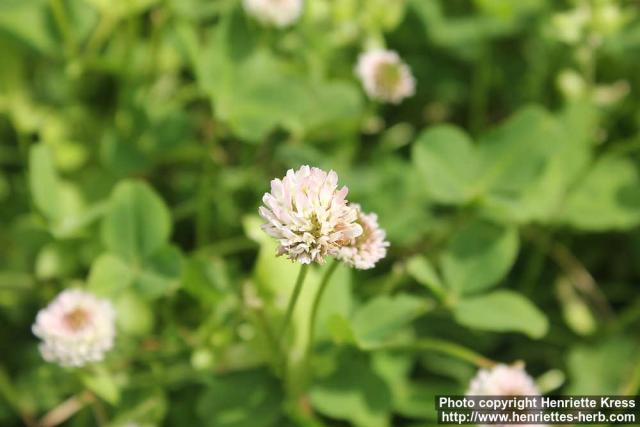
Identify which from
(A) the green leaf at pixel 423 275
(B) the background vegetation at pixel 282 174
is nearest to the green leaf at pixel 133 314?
(B) the background vegetation at pixel 282 174

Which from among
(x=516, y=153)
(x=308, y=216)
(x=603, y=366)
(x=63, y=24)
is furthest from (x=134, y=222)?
(x=603, y=366)

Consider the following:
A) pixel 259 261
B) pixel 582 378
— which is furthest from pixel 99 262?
pixel 582 378

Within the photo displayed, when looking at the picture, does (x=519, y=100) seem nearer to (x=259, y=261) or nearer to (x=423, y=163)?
(x=423, y=163)

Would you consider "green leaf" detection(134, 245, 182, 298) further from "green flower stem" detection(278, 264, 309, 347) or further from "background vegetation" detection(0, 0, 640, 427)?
"green flower stem" detection(278, 264, 309, 347)

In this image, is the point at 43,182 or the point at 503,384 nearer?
the point at 503,384


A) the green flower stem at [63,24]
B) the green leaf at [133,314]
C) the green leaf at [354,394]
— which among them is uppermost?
the green flower stem at [63,24]

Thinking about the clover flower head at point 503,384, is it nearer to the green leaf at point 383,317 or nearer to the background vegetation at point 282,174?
the background vegetation at point 282,174

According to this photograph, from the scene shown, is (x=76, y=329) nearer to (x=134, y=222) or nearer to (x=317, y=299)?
(x=134, y=222)
